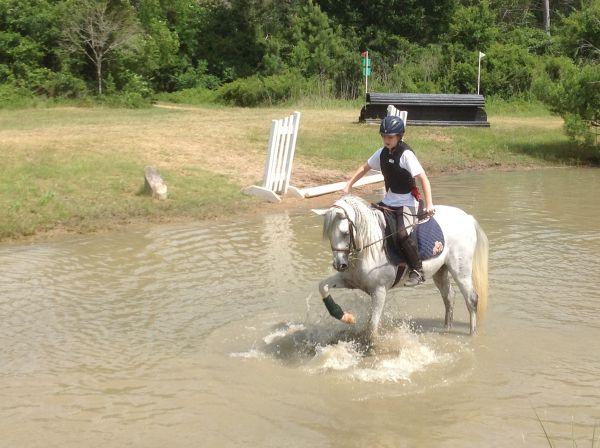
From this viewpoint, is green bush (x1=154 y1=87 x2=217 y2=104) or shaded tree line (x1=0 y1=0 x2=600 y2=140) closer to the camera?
shaded tree line (x1=0 y1=0 x2=600 y2=140)

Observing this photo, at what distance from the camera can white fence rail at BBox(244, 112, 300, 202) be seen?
568 inches

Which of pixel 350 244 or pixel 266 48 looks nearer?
pixel 350 244

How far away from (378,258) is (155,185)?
7.45 meters

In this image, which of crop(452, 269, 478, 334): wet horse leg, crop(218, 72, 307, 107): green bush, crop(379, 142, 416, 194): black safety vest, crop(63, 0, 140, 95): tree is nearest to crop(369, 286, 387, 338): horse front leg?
crop(379, 142, 416, 194): black safety vest

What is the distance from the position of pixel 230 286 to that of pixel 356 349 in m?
2.60

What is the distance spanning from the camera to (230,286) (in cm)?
907

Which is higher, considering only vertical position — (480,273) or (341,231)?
(341,231)

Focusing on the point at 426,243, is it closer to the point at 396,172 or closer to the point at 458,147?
the point at 396,172

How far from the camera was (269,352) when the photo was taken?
6.95 m

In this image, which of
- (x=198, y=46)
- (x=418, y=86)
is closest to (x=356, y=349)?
(x=418, y=86)

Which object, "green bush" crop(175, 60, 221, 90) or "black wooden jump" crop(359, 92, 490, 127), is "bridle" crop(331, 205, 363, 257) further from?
"green bush" crop(175, 60, 221, 90)

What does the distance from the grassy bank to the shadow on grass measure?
0.04 meters

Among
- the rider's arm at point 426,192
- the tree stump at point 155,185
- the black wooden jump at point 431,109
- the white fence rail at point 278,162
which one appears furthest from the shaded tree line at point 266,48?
the rider's arm at point 426,192

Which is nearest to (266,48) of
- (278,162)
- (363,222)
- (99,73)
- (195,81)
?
(195,81)
